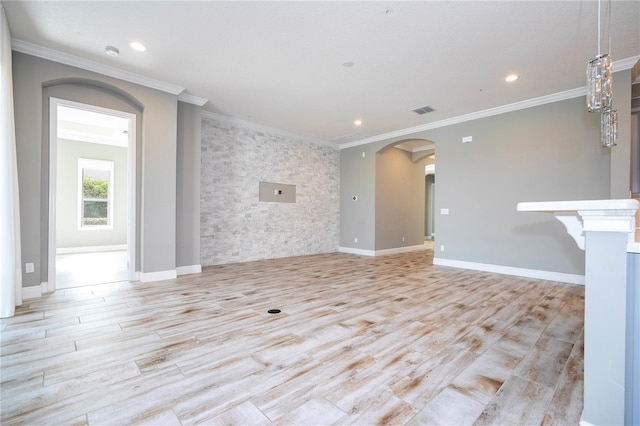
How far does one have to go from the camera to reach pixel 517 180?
5.20m

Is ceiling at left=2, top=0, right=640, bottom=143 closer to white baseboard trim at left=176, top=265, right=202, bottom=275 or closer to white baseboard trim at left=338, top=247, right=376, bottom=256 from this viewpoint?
white baseboard trim at left=176, top=265, right=202, bottom=275

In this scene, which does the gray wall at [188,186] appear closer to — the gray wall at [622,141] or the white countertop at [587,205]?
the white countertop at [587,205]

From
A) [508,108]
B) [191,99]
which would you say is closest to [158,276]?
[191,99]

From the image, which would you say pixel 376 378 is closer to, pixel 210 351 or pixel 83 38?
pixel 210 351

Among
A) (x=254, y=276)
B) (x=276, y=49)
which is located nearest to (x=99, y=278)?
(x=254, y=276)

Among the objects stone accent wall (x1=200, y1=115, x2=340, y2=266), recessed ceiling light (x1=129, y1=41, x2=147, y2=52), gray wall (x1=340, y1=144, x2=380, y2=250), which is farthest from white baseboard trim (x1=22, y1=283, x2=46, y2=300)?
gray wall (x1=340, y1=144, x2=380, y2=250)

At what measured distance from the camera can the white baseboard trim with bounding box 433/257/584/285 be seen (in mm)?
4574

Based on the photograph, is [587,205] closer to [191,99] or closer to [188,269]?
[188,269]

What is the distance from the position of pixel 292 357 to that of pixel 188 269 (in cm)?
374

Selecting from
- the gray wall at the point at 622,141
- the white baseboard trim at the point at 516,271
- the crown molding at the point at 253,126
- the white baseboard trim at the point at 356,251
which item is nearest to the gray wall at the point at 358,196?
the white baseboard trim at the point at 356,251

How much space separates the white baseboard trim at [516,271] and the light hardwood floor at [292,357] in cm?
87

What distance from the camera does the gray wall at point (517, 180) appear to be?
4539mm

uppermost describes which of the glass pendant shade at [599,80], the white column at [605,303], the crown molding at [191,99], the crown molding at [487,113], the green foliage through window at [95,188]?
the crown molding at [191,99]

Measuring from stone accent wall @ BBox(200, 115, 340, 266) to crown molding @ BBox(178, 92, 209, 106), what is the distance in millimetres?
678
